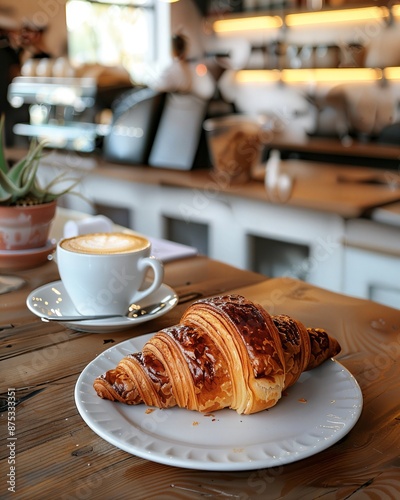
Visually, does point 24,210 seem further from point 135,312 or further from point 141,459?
point 141,459

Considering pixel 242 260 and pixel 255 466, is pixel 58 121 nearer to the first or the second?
pixel 242 260

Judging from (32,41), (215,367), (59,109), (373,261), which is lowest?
(373,261)

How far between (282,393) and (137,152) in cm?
214

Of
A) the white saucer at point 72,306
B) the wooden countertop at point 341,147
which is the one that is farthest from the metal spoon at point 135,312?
the wooden countertop at point 341,147

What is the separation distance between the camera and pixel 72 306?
3.18ft

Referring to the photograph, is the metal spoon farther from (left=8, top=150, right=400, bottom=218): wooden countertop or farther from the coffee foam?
(left=8, top=150, right=400, bottom=218): wooden countertop

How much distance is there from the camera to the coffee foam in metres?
0.93

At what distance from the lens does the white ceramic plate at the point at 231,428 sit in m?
0.56

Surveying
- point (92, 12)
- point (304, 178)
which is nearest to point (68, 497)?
point (304, 178)

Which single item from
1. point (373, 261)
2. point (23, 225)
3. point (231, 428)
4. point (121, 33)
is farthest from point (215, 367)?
point (121, 33)

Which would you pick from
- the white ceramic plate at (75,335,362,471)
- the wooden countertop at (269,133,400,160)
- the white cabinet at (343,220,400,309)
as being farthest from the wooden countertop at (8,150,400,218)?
the white ceramic plate at (75,335,362,471)

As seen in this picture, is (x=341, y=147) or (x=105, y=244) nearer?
(x=105, y=244)

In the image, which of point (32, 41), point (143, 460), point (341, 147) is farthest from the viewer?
point (32, 41)

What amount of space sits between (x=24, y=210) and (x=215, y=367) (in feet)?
2.26
